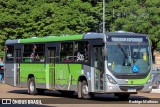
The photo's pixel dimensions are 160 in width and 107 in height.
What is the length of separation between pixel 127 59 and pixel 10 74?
1029 cm

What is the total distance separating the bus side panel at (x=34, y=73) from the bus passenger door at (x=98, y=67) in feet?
16.4

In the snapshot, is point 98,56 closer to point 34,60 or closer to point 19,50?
point 34,60

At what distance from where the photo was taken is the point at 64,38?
2564cm

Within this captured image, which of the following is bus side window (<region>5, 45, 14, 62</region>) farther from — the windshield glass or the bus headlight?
the bus headlight

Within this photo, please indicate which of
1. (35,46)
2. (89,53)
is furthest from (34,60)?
(89,53)

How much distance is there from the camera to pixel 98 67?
2264 centimetres

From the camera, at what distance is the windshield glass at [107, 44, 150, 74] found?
22.1m

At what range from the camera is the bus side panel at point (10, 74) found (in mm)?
30062

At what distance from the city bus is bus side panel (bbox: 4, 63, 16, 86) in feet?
6.30

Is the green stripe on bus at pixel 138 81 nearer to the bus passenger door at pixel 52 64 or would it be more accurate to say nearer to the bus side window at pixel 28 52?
the bus passenger door at pixel 52 64

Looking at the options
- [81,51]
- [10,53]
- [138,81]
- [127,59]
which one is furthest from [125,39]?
[10,53]

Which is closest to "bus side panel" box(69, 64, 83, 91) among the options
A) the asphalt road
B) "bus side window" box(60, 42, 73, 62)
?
"bus side window" box(60, 42, 73, 62)

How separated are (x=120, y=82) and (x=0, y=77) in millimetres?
32944

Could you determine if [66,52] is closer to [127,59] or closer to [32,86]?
[127,59]
